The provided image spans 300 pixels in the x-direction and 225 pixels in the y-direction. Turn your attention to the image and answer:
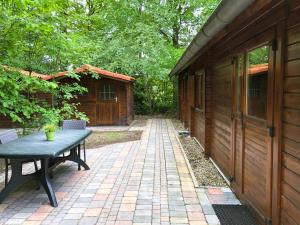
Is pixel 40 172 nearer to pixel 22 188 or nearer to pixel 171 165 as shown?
A: pixel 22 188

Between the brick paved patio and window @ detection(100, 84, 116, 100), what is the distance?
21.7 ft

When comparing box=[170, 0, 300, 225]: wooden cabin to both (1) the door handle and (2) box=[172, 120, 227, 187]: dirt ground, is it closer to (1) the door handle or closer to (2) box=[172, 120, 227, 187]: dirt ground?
(1) the door handle

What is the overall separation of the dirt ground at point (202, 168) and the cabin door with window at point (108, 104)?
518 cm

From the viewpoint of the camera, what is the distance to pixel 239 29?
11.3ft

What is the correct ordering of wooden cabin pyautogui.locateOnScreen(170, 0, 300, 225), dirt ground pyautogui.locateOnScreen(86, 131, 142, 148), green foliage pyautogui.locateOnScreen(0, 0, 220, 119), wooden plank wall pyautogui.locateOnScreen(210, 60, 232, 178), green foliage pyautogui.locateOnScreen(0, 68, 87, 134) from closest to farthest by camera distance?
1. wooden cabin pyautogui.locateOnScreen(170, 0, 300, 225)
2. wooden plank wall pyautogui.locateOnScreen(210, 60, 232, 178)
3. green foliage pyautogui.locateOnScreen(0, 68, 87, 134)
4. green foliage pyautogui.locateOnScreen(0, 0, 220, 119)
5. dirt ground pyautogui.locateOnScreen(86, 131, 142, 148)

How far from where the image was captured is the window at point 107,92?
40.7 feet

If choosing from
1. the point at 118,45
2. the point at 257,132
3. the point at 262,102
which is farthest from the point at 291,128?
the point at 118,45

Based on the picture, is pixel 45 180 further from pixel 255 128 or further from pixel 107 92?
pixel 107 92

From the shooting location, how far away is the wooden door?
9.12 ft

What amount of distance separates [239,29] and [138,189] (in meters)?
2.42

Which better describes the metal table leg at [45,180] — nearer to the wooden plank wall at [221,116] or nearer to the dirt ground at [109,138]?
the wooden plank wall at [221,116]

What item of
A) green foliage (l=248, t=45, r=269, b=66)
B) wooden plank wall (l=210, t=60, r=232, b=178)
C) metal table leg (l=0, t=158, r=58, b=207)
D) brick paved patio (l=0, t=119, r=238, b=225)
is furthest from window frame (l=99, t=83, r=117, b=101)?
green foliage (l=248, t=45, r=269, b=66)

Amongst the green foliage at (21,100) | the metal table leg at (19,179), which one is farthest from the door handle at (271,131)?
the green foliage at (21,100)

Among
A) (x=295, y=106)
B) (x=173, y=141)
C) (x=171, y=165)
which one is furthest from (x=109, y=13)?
(x=295, y=106)
